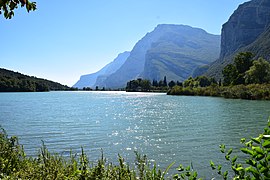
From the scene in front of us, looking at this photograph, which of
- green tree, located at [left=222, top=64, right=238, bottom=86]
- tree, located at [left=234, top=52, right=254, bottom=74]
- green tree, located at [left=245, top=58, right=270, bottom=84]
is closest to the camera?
green tree, located at [left=245, top=58, right=270, bottom=84]

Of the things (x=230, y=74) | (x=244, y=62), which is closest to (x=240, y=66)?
(x=244, y=62)

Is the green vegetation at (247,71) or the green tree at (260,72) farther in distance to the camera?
the green vegetation at (247,71)

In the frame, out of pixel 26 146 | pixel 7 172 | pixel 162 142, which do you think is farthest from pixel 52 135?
pixel 7 172

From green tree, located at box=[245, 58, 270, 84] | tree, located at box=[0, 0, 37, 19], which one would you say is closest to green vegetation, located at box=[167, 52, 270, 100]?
green tree, located at box=[245, 58, 270, 84]

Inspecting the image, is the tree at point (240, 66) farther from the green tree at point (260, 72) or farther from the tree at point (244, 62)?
the green tree at point (260, 72)

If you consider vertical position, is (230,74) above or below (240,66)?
below

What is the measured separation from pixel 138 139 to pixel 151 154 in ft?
22.4

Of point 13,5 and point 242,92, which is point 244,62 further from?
point 13,5

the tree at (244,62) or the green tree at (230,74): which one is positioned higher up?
the tree at (244,62)

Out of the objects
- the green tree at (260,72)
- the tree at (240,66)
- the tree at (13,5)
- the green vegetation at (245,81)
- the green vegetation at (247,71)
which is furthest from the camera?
the tree at (240,66)

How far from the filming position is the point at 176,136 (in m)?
28.8

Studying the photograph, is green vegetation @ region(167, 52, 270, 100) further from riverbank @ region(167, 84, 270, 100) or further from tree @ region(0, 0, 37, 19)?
tree @ region(0, 0, 37, 19)

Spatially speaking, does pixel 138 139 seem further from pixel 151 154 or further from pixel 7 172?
pixel 7 172

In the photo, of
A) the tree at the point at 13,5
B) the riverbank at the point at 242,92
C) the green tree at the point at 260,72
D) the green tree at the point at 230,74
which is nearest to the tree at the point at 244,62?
the green tree at the point at 230,74
